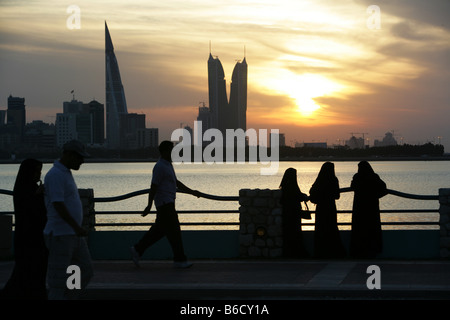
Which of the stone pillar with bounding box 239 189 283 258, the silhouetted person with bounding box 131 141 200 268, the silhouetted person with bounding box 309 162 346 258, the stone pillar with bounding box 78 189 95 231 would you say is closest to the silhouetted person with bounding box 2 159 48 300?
the silhouetted person with bounding box 131 141 200 268

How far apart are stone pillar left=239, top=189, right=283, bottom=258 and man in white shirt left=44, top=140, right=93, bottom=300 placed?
5.45m

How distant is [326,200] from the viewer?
498 inches

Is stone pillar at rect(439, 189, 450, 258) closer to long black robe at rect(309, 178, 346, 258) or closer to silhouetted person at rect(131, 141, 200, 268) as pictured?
long black robe at rect(309, 178, 346, 258)

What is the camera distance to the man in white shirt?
24.4ft

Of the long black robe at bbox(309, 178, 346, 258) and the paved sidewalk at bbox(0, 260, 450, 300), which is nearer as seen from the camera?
the paved sidewalk at bbox(0, 260, 450, 300)

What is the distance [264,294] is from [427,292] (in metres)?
1.87

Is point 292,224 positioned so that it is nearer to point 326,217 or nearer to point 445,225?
point 326,217

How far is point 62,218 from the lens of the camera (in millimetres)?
7473

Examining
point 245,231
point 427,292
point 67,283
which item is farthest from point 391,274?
point 67,283

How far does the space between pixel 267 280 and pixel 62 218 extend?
140 inches

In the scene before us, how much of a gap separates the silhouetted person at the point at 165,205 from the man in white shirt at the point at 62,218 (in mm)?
3435

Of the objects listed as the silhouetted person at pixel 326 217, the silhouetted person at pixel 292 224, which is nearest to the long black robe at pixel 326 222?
the silhouetted person at pixel 326 217

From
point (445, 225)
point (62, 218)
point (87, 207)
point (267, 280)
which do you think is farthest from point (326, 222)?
point (62, 218)

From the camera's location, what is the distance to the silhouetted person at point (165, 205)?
11125 millimetres
